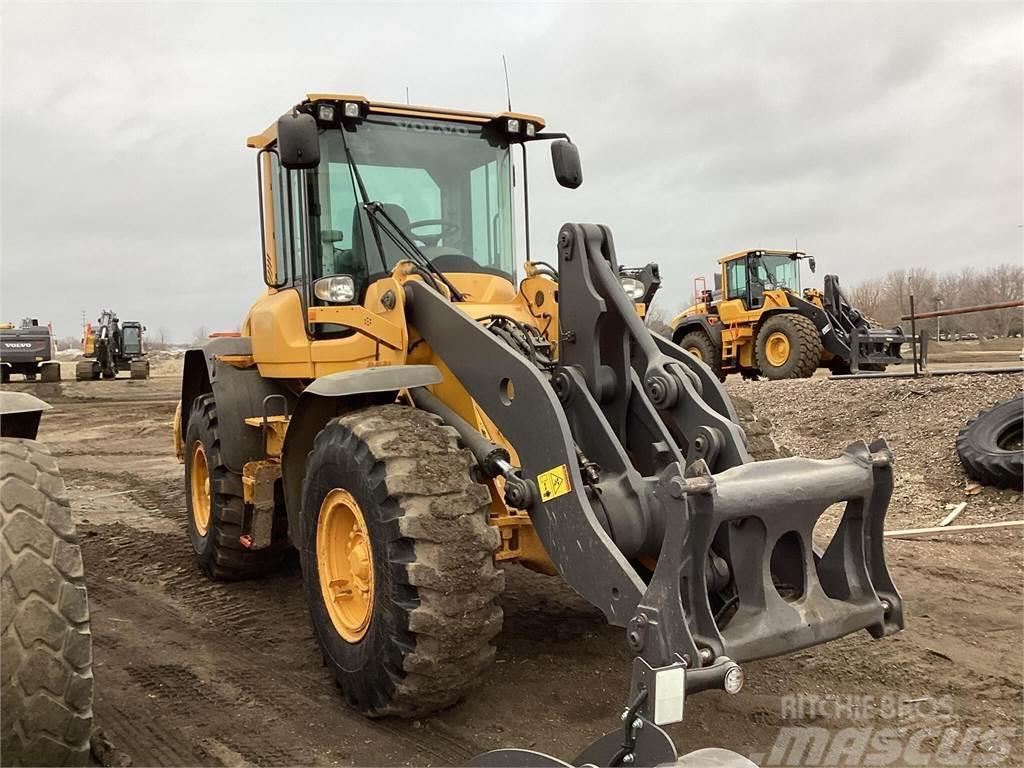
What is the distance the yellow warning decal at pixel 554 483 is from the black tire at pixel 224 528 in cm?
268

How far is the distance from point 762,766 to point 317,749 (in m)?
1.78

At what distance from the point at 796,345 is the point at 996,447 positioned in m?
8.83

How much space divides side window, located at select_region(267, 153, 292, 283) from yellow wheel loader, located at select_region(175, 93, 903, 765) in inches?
0.9

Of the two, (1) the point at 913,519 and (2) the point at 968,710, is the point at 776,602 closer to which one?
(2) the point at 968,710

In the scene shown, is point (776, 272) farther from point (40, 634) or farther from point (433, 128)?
point (40, 634)

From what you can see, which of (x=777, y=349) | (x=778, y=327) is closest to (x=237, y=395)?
(x=778, y=327)

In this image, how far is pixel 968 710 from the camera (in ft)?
12.2

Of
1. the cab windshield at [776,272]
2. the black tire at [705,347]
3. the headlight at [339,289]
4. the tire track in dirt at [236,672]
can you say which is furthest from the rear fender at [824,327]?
the headlight at [339,289]

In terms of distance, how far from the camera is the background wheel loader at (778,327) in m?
16.4

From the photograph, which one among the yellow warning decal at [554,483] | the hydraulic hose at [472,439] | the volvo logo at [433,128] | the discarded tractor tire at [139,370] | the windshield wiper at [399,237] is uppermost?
the volvo logo at [433,128]

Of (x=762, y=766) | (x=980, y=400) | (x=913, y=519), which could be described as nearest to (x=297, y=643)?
(x=762, y=766)

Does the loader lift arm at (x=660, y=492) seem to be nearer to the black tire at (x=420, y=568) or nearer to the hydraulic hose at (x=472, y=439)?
the hydraulic hose at (x=472, y=439)

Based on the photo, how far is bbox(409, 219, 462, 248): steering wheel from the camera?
481 centimetres

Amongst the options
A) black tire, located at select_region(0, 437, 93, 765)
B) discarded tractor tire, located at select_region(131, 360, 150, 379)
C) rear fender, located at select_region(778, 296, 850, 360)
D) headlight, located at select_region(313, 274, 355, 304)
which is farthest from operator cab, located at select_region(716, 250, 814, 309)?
discarded tractor tire, located at select_region(131, 360, 150, 379)
